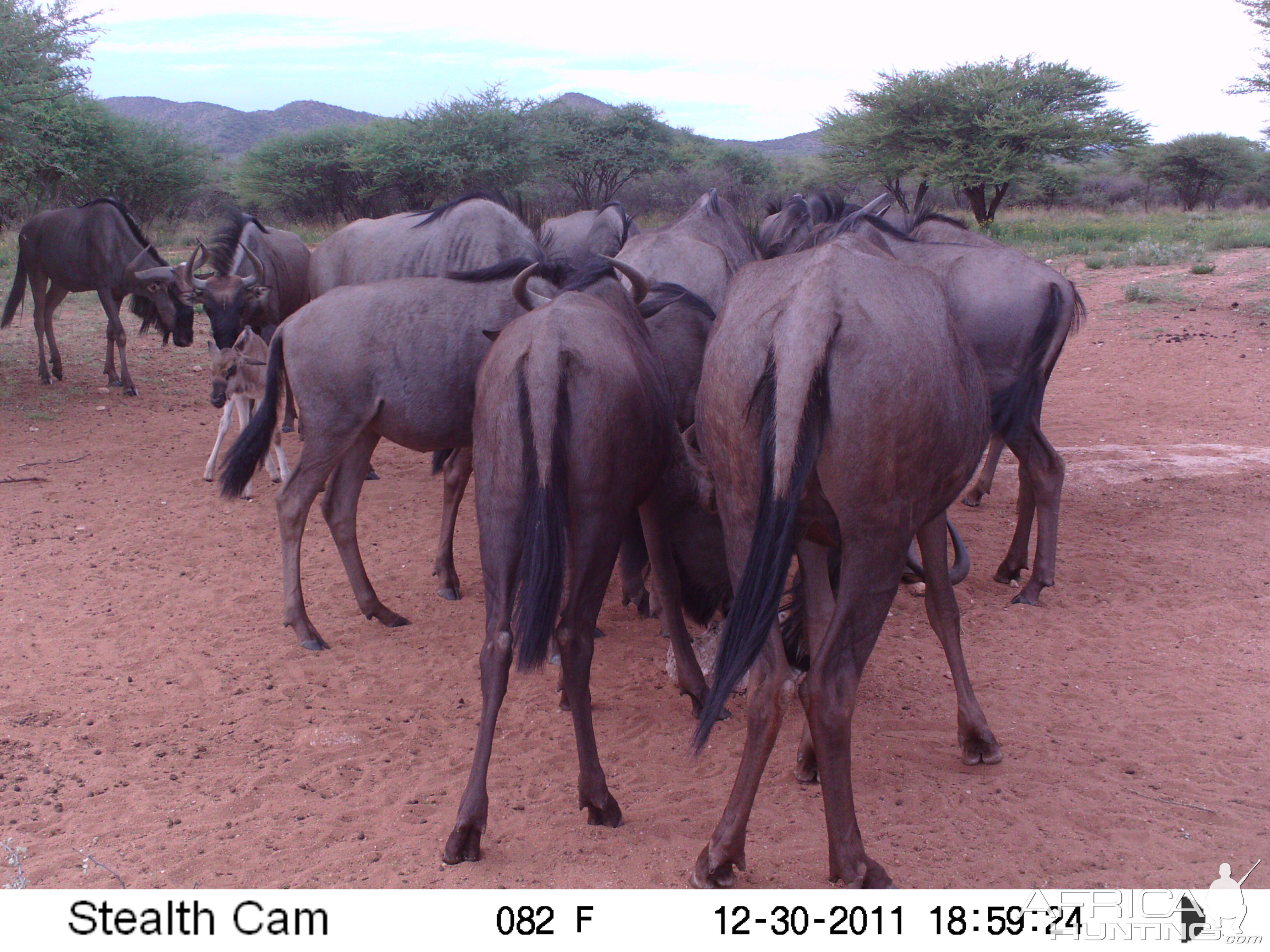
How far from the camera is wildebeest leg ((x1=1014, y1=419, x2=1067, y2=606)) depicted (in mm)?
5238

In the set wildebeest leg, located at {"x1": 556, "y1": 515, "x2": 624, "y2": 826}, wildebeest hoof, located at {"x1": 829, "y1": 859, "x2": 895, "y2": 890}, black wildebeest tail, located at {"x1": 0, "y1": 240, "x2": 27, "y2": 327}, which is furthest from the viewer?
black wildebeest tail, located at {"x1": 0, "y1": 240, "x2": 27, "y2": 327}

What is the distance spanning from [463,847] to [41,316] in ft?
32.8

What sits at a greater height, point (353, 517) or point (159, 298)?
point (159, 298)

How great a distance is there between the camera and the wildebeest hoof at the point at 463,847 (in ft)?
9.42

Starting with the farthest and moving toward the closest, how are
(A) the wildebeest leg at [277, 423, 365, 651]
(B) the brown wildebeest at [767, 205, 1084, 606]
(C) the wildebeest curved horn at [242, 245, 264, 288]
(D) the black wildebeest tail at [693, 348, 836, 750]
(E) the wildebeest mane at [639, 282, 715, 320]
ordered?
1. (C) the wildebeest curved horn at [242, 245, 264, 288]
2. (B) the brown wildebeest at [767, 205, 1084, 606]
3. (A) the wildebeest leg at [277, 423, 365, 651]
4. (E) the wildebeest mane at [639, 282, 715, 320]
5. (D) the black wildebeest tail at [693, 348, 836, 750]

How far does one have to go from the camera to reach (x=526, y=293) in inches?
145

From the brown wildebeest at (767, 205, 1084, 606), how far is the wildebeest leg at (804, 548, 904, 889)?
8.88 feet

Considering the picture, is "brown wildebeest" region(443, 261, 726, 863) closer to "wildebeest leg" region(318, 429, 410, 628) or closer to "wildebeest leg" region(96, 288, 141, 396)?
"wildebeest leg" region(318, 429, 410, 628)

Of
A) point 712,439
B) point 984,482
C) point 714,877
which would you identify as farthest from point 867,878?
point 984,482

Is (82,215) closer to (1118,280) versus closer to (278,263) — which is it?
(278,263)

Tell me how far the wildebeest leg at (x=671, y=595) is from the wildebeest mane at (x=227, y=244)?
18.5 feet

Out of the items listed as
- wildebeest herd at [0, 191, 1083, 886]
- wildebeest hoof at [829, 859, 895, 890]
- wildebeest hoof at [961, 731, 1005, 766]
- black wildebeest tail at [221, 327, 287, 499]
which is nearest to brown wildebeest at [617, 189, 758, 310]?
wildebeest herd at [0, 191, 1083, 886]

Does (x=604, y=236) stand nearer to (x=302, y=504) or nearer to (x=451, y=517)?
(x=451, y=517)

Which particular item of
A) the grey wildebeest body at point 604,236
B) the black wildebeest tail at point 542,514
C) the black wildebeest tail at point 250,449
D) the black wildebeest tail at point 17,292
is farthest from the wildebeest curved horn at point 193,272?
the black wildebeest tail at point 542,514
